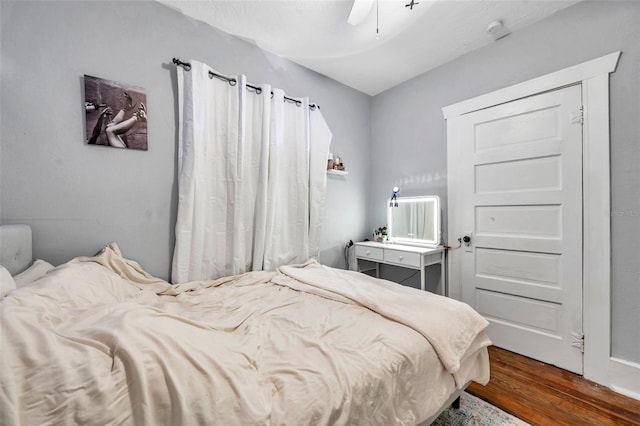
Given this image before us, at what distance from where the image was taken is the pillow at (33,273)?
1220mm

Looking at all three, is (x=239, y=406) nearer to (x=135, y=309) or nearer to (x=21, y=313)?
(x=135, y=309)

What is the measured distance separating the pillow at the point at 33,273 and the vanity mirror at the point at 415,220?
111 inches

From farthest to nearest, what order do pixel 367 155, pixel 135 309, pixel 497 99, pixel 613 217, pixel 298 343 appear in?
1. pixel 367 155
2. pixel 497 99
3. pixel 613 217
4. pixel 298 343
5. pixel 135 309

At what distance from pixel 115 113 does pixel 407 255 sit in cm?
255

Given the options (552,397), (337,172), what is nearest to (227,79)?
(337,172)

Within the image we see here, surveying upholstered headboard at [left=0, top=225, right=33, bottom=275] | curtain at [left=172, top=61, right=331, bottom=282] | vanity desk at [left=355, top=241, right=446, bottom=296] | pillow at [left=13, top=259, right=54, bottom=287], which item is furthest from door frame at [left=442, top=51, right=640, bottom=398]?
upholstered headboard at [left=0, top=225, right=33, bottom=275]

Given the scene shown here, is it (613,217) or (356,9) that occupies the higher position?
(356,9)

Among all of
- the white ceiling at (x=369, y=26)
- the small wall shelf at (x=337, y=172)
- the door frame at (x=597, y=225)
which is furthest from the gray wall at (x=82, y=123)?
the door frame at (x=597, y=225)

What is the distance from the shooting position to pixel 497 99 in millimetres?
2289

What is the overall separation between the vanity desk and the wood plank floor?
0.81 meters

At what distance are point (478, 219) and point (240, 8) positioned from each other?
2.65 meters

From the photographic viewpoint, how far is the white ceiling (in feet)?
6.32

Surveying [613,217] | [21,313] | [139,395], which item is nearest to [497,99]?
[613,217]

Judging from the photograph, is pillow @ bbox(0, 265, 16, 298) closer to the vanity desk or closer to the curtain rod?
the curtain rod
